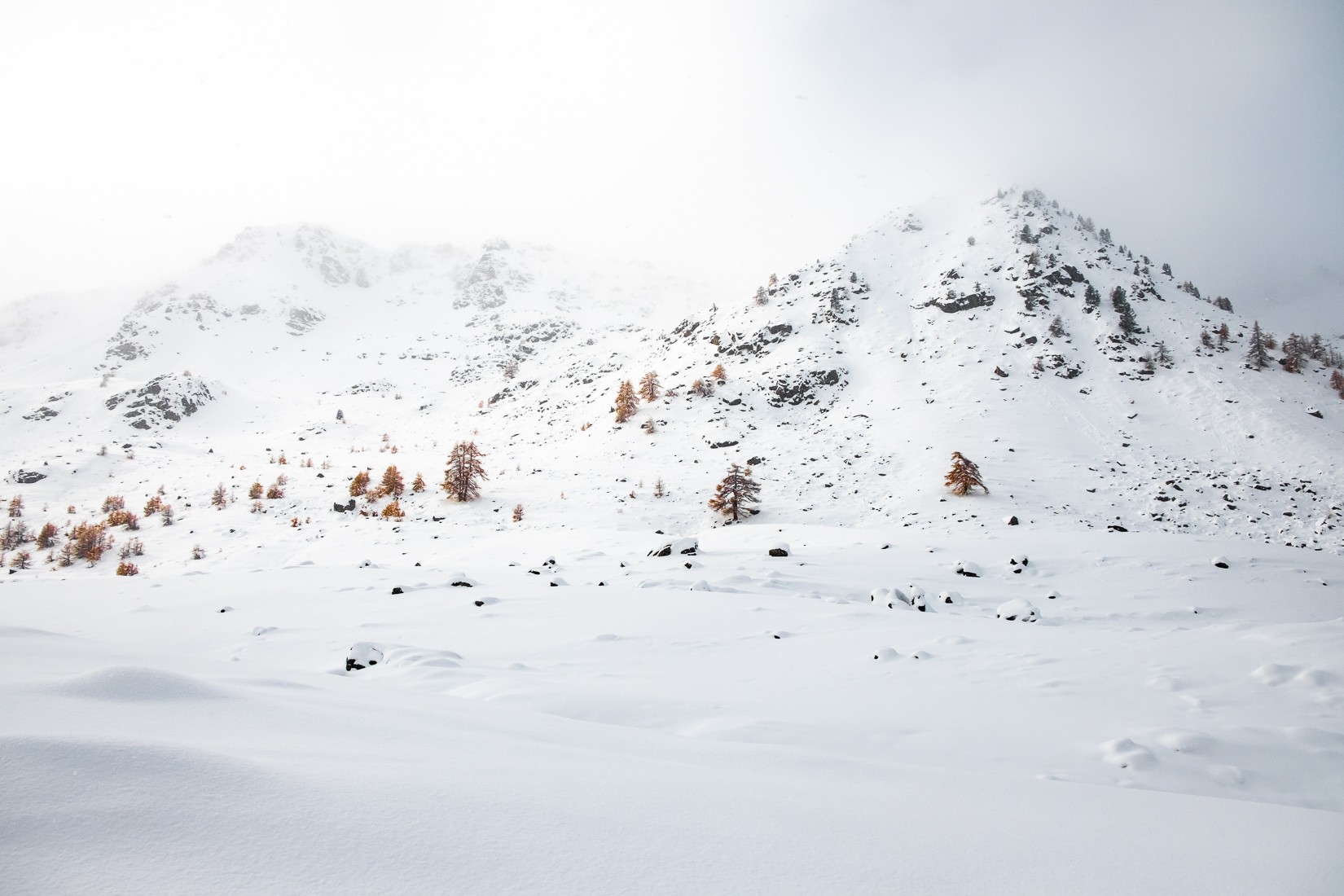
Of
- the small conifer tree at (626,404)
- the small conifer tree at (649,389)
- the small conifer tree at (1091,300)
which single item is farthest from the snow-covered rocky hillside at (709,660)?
the small conifer tree at (1091,300)

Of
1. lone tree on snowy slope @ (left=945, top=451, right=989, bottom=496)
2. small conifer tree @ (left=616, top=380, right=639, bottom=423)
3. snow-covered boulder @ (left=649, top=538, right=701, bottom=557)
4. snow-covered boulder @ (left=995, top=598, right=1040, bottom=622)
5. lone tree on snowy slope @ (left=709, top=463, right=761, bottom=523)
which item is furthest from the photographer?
small conifer tree @ (left=616, top=380, right=639, bottom=423)

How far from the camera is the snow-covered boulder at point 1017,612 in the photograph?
Answer: 623 centimetres

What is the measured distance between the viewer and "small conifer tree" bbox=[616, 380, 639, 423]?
27.7 metres

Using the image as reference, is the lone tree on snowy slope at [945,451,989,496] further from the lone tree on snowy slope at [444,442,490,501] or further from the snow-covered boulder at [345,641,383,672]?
the snow-covered boulder at [345,641,383,672]

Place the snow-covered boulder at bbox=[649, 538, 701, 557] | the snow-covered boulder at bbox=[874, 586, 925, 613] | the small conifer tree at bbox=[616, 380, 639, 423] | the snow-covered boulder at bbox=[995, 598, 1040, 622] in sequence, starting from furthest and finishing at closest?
the small conifer tree at bbox=[616, 380, 639, 423] → the snow-covered boulder at bbox=[649, 538, 701, 557] → the snow-covered boulder at bbox=[874, 586, 925, 613] → the snow-covered boulder at bbox=[995, 598, 1040, 622]

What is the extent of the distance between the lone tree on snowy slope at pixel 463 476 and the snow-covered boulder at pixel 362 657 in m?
14.0

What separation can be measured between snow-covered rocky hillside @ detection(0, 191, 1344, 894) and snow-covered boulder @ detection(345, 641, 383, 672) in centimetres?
5

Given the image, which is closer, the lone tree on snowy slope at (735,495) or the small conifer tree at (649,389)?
the lone tree on snowy slope at (735,495)

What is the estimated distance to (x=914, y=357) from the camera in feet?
106

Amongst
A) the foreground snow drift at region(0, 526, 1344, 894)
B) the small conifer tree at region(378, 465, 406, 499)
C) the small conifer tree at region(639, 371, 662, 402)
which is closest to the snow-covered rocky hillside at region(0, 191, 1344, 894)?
the foreground snow drift at region(0, 526, 1344, 894)

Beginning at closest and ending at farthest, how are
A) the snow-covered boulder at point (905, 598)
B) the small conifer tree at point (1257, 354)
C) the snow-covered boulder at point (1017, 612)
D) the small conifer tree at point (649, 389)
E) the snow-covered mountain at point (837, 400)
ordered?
the snow-covered boulder at point (1017, 612) < the snow-covered boulder at point (905, 598) < the snow-covered mountain at point (837, 400) < the small conifer tree at point (1257, 354) < the small conifer tree at point (649, 389)

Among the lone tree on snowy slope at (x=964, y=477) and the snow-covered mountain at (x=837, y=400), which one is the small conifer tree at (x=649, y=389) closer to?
the snow-covered mountain at (x=837, y=400)

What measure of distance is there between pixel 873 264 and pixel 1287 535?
35.8 meters

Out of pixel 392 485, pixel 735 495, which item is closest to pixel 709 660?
pixel 735 495
